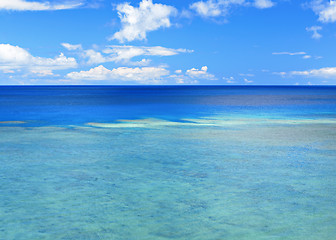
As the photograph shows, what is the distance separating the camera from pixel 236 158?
50.5 ft

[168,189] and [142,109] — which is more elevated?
[142,109]

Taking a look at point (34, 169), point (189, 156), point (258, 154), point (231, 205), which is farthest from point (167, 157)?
point (231, 205)

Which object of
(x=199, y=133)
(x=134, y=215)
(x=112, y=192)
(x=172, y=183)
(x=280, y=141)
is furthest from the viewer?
(x=199, y=133)

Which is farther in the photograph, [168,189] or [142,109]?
[142,109]

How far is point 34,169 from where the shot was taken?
13.6m

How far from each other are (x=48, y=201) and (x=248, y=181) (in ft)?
19.3

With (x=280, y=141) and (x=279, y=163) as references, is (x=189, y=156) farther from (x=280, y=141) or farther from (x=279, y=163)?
(x=280, y=141)

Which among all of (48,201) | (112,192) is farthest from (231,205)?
(48,201)

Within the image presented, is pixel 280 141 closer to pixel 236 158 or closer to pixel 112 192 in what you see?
pixel 236 158

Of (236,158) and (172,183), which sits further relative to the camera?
(236,158)

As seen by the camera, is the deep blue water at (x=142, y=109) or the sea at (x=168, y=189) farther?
the deep blue water at (x=142, y=109)

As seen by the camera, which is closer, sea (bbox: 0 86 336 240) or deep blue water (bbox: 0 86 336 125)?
sea (bbox: 0 86 336 240)

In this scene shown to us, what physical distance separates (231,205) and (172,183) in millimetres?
2495

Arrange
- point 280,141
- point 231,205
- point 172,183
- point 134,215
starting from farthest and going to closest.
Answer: point 280,141, point 172,183, point 231,205, point 134,215
